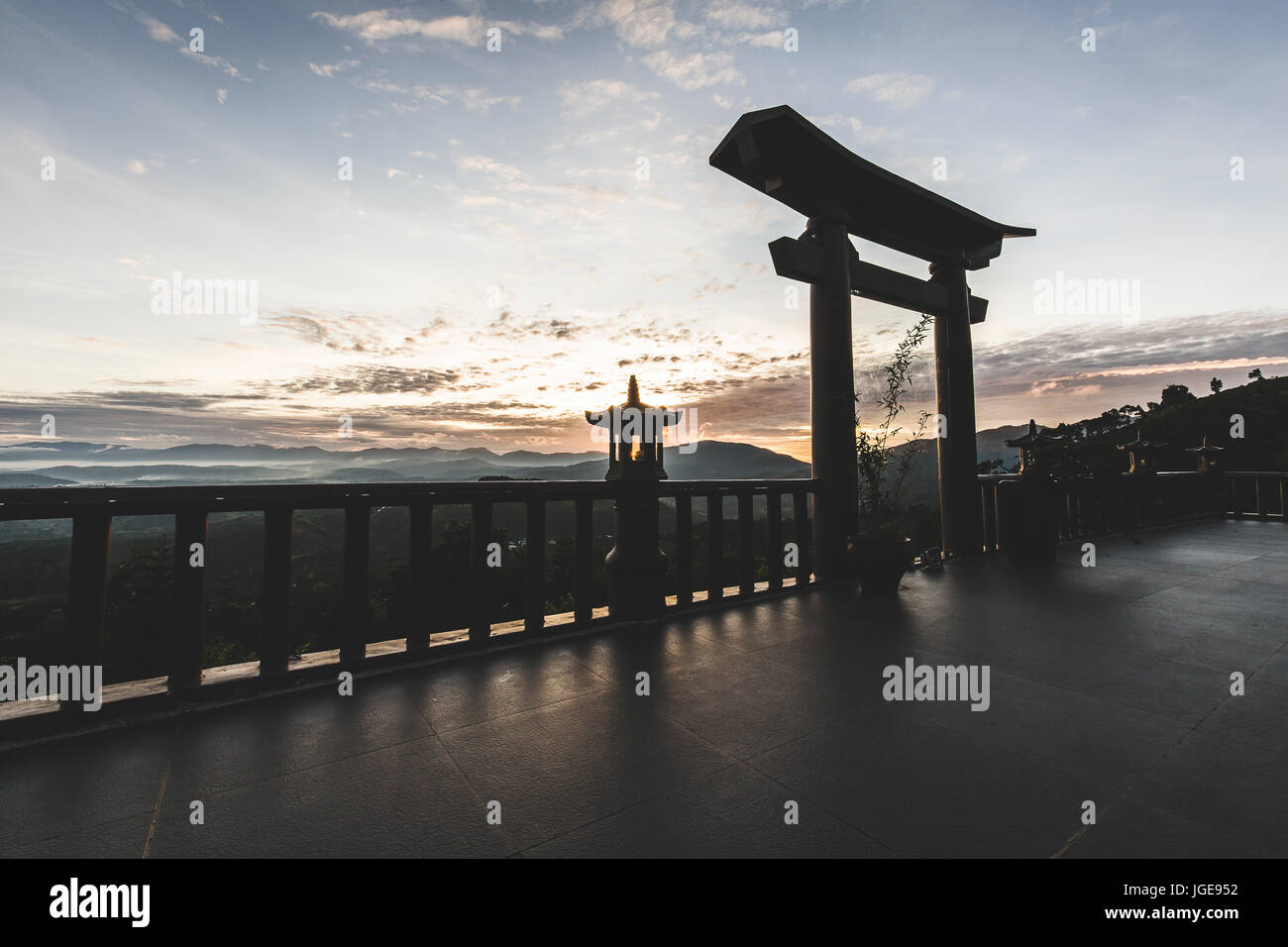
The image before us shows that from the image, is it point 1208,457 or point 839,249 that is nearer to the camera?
point 839,249

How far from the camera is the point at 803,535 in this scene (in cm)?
457

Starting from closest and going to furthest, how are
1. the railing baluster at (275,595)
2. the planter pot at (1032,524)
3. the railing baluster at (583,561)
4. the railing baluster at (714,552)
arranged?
the railing baluster at (275,595)
the railing baluster at (583,561)
the railing baluster at (714,552)
the planter pot at (1032,524)

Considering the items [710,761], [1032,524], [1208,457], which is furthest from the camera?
[1208,457]

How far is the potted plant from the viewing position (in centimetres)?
403

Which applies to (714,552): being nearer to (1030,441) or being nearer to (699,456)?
(1030,441)

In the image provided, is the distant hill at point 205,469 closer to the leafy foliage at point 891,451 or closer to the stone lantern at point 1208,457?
the leafy foliage at point 891,451

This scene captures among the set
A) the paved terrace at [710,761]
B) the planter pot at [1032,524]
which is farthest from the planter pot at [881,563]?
the planter pot at [1032,524]

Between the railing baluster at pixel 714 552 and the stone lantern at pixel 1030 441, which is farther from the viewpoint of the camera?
the stone lantern at pixel 1030 441

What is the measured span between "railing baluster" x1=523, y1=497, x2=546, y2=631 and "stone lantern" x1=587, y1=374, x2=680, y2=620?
0.52m

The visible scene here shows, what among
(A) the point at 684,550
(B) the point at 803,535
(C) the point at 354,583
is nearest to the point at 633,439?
(A) the point at 684,550

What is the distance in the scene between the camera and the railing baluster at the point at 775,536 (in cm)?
411

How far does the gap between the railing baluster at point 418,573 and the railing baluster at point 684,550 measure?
178 cm

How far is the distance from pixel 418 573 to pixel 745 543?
8.17ft

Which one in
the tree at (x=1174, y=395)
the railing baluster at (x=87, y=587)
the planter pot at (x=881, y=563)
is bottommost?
the planter pot at (x=881, y=563)
